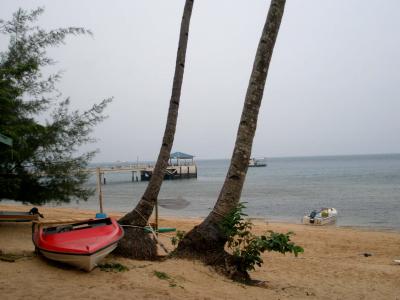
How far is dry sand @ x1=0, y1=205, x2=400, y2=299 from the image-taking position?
191 inches

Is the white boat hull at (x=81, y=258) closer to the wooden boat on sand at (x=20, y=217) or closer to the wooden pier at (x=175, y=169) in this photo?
the wooden boat on sand at (x=20, y=217)

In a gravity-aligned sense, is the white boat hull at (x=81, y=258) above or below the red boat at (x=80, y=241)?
below

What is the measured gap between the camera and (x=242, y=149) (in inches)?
266

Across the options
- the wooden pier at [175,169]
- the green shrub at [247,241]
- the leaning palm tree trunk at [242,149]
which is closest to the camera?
the green shrub at [247,241]

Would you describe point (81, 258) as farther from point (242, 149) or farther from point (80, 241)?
point (242, 149)

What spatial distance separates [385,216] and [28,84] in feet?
65.2

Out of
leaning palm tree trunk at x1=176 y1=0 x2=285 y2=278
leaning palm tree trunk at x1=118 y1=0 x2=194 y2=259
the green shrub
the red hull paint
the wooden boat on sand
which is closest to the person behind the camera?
the red hull paint

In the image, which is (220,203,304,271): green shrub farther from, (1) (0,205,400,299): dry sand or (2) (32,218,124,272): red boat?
(2) (32,218,124,272): red boat

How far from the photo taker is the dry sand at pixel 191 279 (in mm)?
4855

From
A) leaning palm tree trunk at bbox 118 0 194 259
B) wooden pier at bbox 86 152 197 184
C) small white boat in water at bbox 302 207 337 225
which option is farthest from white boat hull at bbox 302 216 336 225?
wooden pier at bbox 86 152 197 184

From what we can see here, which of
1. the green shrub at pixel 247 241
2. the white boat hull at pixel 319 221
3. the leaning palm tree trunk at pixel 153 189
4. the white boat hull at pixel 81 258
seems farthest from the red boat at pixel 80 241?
the white boat hull at pixel 319 221

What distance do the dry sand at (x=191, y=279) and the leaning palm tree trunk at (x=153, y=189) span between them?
15.9 inches

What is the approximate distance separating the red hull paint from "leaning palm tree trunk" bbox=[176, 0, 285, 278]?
129cm

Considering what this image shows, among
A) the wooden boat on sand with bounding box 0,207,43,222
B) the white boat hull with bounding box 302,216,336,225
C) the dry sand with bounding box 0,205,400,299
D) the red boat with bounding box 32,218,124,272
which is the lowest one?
the white boat hull with bounding box 302,216,336,225
